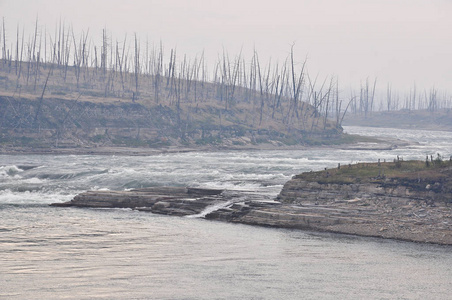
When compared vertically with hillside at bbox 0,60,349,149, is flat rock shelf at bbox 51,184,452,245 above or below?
below

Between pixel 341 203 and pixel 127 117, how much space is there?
9286 centimetres

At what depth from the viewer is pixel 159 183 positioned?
75.5 meters

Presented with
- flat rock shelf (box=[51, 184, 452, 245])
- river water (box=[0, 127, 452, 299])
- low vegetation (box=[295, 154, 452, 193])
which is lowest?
river water (box=[0, 127, 452, 299])

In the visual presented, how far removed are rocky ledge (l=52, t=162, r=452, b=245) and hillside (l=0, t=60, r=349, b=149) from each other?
67.2 meters

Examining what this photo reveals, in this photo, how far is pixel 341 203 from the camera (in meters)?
52.2

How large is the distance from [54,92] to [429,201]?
11510 cm

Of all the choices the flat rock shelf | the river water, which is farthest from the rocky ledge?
the river water

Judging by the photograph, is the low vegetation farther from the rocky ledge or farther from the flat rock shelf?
the flat rock shelf

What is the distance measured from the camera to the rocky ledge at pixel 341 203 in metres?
46.8

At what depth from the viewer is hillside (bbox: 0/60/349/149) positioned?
417ft

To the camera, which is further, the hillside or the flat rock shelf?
the hillside

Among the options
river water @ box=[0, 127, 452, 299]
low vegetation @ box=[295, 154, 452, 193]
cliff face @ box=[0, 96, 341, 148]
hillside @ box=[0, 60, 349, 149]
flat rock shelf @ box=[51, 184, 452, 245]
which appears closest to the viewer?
river water @ box=[0, 127, 452, 299]

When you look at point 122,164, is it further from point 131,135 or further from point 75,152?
point 131,135

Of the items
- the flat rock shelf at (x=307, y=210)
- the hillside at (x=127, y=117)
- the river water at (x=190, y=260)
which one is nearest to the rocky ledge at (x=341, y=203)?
the flat rock shelf at (x=307, y=210)
